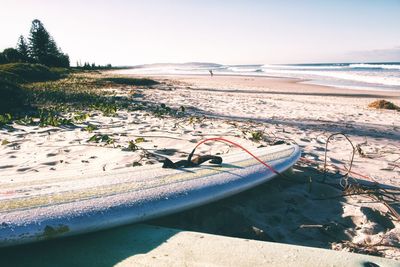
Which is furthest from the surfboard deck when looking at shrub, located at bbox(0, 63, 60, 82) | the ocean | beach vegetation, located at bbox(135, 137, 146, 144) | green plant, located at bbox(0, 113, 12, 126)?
the ocean

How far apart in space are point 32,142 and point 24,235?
2.98 m

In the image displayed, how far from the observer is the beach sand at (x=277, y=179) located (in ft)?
7.50

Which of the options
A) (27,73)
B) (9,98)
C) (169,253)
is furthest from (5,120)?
(27,73)

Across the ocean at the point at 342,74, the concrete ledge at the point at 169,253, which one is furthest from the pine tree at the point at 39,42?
the concrete ledge at the point at 169,253

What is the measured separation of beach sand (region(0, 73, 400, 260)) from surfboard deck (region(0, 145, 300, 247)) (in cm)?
15

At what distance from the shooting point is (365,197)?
2857 mm

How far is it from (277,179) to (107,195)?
1652mm

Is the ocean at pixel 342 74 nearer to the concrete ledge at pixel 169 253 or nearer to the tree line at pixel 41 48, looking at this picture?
the tree line at pixel 41 48

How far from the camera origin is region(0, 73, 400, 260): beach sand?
2.29m

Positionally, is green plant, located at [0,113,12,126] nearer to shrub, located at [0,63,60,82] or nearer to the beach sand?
the beach sand

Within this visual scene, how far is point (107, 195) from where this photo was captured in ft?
7.16

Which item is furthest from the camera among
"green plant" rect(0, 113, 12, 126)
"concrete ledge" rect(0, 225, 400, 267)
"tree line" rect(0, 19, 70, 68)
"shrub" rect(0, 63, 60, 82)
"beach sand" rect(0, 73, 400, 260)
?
"tree line" rect(0, 19, 70, 68)

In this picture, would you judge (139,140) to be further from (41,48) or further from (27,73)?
(41,48)

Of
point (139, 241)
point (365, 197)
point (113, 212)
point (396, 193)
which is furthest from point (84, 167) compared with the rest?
point (396, 193)
